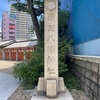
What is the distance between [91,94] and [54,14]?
8.15 feet

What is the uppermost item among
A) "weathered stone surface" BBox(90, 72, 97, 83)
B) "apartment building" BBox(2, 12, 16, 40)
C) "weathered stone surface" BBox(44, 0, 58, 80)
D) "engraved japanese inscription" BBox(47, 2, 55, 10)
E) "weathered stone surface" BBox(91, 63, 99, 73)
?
"apartment building" BBox(2, 12, 16, 40)

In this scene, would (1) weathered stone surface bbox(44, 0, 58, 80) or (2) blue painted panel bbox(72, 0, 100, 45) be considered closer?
(1) weathered stone surface bbox(44, 0, 58, 80)

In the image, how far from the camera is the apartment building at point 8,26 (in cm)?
7431

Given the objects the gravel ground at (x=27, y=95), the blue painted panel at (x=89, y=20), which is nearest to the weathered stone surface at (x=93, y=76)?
the gravel ground at (x=27, y=95)

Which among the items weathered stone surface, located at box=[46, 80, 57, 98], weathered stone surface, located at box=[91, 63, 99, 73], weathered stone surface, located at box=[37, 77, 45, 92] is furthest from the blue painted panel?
weathered stone surface, located at box=[37, 77, 45, 92]

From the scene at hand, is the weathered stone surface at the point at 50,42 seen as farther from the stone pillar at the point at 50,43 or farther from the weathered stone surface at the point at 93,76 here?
the weathered stone surface at the point at 93,76

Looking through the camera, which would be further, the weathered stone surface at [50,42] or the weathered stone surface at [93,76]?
the weathered stone surface at [50,42]

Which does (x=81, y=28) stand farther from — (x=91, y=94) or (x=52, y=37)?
(x=91, y=94)

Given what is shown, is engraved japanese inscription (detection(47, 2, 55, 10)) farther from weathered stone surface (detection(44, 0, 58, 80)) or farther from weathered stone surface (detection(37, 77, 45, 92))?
weathered stone surface (detection(37, 77, 45, 92))

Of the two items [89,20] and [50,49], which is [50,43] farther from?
[89,20]

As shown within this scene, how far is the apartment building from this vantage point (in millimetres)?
74312

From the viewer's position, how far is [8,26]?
76500mm

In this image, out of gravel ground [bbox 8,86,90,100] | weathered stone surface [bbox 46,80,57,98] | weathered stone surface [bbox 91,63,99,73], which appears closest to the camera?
weathered stone surface [bbox 91,63,99,73]

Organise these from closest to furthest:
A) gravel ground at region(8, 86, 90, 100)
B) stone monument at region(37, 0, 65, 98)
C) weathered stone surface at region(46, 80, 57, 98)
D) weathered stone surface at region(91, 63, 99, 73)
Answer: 1. weathered stone surface at region(91, 63, 99, 73)
2. weathered stone surface at region(46, 80, 57, 98)
3. stone monument at region(37, 0, 65, 98)
4. gravel ground at region(8, 86, 90, 100)
